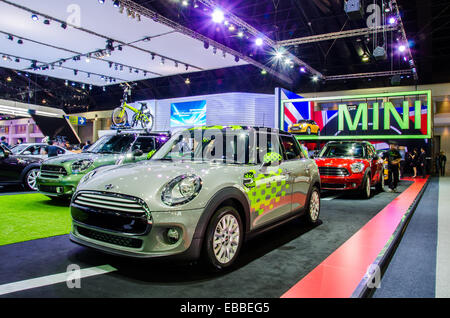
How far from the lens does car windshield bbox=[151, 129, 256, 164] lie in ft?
11.4

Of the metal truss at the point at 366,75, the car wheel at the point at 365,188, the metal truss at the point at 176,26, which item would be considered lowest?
the car wheel at the point at 365,188

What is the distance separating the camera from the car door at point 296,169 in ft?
13.3

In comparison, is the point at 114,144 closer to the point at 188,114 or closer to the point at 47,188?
the point at 47,188

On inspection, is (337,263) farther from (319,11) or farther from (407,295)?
(319,11)

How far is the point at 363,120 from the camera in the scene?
13250 mm

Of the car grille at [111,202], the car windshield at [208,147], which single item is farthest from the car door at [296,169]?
the car grille at [111,202]

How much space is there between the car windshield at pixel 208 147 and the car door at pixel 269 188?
0.23 m

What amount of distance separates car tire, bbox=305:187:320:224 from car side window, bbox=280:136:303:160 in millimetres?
628

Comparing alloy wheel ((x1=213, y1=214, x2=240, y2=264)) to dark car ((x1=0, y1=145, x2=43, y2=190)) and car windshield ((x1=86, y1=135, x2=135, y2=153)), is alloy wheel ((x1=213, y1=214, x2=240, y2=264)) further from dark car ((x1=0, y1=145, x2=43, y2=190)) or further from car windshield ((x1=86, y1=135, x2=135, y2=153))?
dark car ((x1=0, y1=145, x2=43, y2=190))

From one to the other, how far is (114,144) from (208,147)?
3659 mm

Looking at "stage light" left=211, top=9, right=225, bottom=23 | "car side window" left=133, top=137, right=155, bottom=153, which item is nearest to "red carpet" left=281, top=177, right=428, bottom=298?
"car side window" left=133, top=137, right=155, bottom=153

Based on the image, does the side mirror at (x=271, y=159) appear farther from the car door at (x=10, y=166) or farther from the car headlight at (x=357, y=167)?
the car door at (x=10, y=166)
